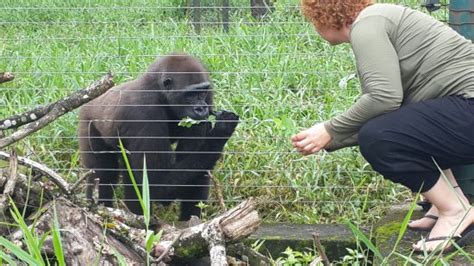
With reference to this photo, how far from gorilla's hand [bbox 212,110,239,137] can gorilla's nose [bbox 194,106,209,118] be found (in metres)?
0.10

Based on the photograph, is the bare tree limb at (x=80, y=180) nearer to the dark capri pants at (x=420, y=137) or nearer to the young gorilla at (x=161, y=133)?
the young gorilla at (x=161, y=133)

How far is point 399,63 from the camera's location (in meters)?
3.57

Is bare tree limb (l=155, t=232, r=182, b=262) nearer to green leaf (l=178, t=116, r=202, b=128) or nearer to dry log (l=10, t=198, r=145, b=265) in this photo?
dry log (l=10, t=198, r=145, b=265)

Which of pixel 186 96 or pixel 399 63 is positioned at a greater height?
pixel 399 63

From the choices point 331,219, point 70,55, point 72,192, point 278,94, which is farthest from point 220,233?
point 70,55

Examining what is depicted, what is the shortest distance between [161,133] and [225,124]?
0.35 metres

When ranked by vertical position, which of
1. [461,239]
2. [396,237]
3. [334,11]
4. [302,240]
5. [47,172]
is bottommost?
[302,240]

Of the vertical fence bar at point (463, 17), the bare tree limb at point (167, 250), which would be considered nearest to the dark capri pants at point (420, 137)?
the vertical fence bar at point (463, 17)

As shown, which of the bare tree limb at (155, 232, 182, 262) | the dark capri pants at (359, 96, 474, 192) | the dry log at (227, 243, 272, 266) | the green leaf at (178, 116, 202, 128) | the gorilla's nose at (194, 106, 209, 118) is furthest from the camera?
the gorilla's nose at (194, 106, 209, 118)

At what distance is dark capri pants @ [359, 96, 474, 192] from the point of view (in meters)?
3.56

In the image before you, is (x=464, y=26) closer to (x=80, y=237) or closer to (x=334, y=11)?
(x=334, y=11)

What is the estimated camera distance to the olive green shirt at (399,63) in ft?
11.3

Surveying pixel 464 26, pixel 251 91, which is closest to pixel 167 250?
pixel 464 26

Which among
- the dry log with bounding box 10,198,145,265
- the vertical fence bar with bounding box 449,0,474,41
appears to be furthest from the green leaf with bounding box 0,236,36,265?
the vertical fence bar with bounding box 449,0,474,41
